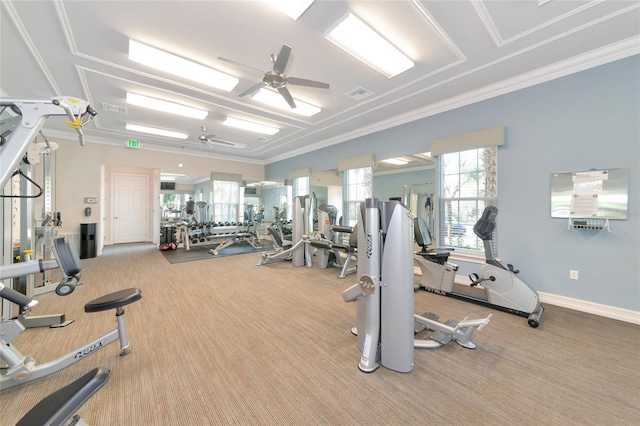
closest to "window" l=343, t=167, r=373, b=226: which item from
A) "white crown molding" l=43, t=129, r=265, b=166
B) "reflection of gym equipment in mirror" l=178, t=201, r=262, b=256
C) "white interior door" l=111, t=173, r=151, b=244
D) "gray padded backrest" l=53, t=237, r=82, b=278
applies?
"reflection of gym equipment in mirror" l=178, t=201, r=262, b=256

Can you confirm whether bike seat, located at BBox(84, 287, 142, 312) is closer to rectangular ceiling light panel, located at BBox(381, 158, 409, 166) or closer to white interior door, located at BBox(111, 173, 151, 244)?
rectangular ceiling light panel, located at BBox(381, 158, 409, 166)

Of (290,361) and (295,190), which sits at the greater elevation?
(295,190)

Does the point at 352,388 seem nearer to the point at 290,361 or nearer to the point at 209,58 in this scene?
the point at 290,361

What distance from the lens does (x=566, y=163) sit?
3045 mm

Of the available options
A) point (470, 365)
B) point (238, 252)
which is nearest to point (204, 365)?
point (470, 365)

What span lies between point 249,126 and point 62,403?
5251 mm

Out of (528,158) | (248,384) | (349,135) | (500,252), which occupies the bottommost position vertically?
(248,384)

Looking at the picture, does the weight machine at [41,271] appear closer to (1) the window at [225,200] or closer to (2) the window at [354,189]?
(2) the window at [354,189]

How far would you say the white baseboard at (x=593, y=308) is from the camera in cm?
266

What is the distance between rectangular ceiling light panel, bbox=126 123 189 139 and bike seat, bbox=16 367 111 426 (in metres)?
5.93

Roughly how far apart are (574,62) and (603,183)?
1471mm

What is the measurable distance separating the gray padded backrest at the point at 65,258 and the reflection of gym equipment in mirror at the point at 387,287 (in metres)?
1.89

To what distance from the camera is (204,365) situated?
194cm

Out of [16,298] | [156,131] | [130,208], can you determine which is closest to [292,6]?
[16,298]
